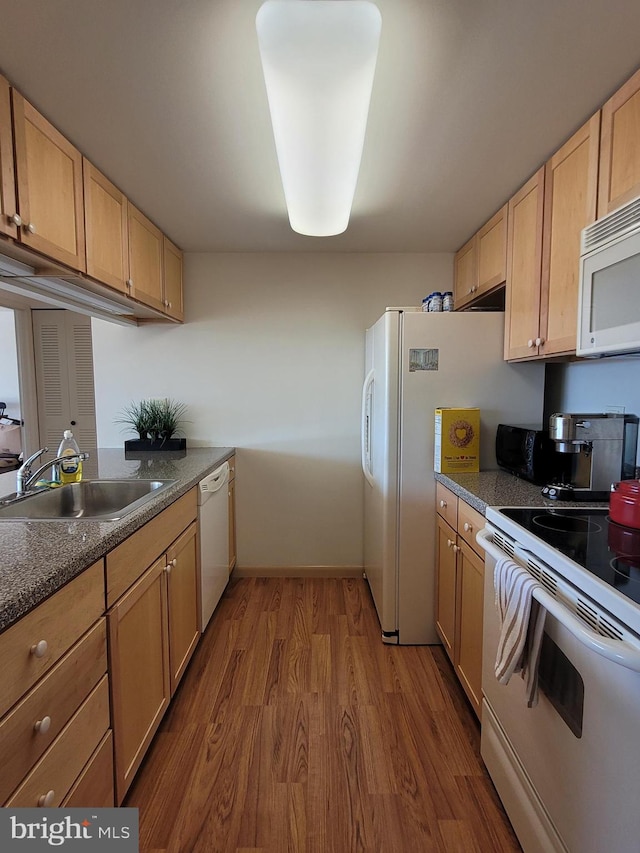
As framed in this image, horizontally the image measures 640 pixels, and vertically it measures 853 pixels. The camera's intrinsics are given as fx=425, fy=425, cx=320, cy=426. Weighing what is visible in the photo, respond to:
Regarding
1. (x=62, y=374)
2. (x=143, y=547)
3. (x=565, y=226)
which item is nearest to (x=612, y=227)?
(x=565, y=226)

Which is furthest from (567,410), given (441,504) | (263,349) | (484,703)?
(263,349)

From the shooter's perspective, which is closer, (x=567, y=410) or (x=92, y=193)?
(x=92, y=193)

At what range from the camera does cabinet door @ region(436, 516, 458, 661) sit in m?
1.95

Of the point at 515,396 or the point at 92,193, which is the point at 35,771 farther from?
the point at 515,396

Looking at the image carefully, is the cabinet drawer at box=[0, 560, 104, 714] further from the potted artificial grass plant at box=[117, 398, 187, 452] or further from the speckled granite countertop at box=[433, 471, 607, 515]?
the potted artificial grass plant at box=[117, 398, 187, 452]

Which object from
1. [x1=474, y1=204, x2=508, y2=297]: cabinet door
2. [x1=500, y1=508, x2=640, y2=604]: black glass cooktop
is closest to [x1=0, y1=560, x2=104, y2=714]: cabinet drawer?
[x1=500, y1=508, x2=640, y2=604]: black glass cooktop

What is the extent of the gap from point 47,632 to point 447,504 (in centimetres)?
164

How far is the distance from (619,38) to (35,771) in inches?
89.6

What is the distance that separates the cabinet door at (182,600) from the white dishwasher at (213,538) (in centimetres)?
8

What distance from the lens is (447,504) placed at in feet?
6.68

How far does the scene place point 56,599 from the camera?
37.0 inches

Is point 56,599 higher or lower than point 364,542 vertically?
higher

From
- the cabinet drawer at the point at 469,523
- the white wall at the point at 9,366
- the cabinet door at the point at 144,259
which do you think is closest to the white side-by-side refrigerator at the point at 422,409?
the cabinet drawer at the point at 469,523

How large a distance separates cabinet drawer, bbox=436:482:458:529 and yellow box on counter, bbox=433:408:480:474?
0.11 meters
